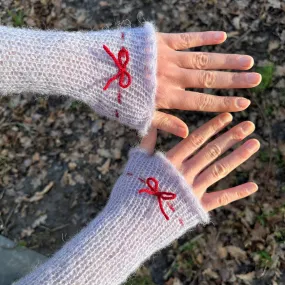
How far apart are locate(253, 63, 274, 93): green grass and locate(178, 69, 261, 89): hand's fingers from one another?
0.62 m

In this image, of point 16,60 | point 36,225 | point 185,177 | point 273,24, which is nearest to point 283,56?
point 273,24

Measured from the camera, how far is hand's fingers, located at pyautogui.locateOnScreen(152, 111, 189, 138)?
A: 6.83ft

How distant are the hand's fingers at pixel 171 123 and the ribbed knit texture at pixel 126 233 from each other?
152 millimetres

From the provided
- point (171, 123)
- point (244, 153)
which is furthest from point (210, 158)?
point (171, 123)

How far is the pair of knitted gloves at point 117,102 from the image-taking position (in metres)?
1.98

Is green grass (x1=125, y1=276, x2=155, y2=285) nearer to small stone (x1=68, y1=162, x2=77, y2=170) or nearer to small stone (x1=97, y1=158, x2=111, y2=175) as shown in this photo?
small stone (x1=97, y1=158, x2=111, y2=175)

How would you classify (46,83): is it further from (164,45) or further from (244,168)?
(244,168)

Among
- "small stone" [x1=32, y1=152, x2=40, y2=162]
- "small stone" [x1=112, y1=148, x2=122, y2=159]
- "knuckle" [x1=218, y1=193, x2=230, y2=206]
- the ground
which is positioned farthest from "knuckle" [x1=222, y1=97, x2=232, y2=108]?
"small stone" [x1=32, y1=152, x2=40, y2=162]

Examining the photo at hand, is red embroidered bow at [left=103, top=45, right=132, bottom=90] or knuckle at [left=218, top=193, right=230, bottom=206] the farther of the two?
knuckle at [left=218, top=193, right=230, bottom=206]

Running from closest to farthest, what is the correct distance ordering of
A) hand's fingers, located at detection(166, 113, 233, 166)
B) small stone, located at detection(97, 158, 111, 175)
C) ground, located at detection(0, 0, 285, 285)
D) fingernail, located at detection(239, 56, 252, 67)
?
1. fingernail, located at detection(239, 56, 252, 67)
2. hand's fingers, located at detection(166, 113, 233, 166)
3. ground, located at detection(0, 0, 285, 285)
4. small stone, located at detection(97, 158, 111, 175)

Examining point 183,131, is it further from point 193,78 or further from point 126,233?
point 126,233

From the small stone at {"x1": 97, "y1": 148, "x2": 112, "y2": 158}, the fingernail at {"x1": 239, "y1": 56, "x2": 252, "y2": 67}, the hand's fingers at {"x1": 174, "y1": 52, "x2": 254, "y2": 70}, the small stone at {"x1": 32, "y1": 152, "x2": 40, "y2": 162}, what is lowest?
the small stone at {"x1": 32, "y1": 152, "x2": 40, "y2": 162}

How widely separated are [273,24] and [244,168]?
974 millimetres

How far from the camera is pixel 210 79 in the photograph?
2096mm
